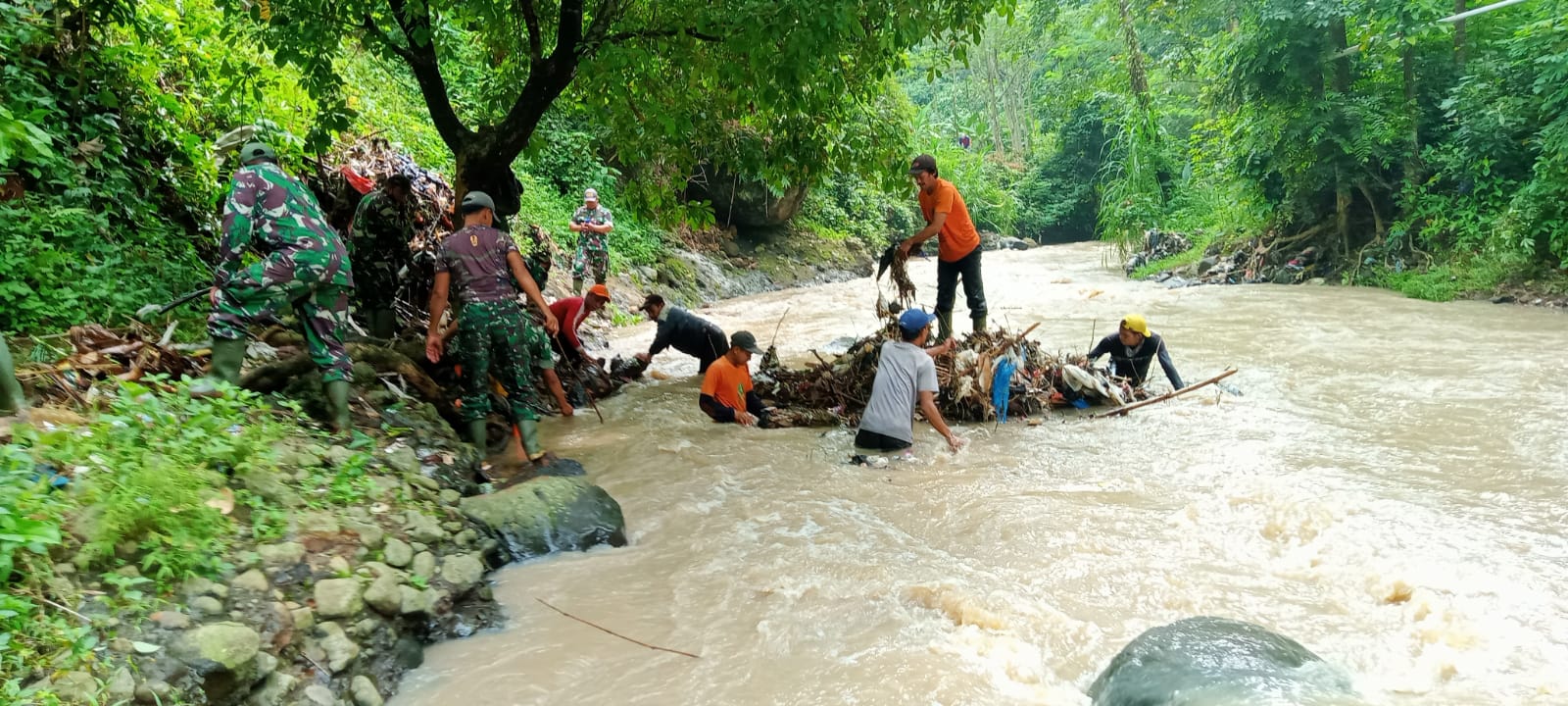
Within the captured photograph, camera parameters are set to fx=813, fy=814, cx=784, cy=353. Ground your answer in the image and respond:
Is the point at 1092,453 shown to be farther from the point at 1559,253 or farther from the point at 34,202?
the point at 1559,253

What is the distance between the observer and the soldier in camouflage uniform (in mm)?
11352

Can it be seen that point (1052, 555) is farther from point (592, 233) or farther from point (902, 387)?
point (592, 233)

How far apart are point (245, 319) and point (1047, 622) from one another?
4.08m

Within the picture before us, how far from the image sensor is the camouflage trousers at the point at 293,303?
404 centimetres

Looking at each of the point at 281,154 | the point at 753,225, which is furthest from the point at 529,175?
the point at 281,154

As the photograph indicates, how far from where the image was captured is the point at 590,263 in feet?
37.9

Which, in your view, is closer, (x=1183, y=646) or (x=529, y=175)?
(x=1183, y=646)

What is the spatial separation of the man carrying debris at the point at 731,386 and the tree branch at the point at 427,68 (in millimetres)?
2608

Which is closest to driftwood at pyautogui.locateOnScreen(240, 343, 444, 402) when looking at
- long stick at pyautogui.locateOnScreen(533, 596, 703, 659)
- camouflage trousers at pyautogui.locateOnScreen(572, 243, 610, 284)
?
long stick at pyautogui.locateOnScreen(533, 596, 703, 659)

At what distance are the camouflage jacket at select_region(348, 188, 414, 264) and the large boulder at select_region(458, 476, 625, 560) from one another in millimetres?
3093

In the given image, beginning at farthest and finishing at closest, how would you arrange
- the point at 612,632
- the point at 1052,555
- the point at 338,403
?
the point at 338,403 → the point at 1052,555 → the point at 612,632

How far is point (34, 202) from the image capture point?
488 centimetres

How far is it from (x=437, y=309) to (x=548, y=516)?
5.92 feet

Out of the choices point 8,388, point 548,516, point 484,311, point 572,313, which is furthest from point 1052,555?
point 572,313
